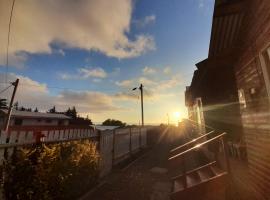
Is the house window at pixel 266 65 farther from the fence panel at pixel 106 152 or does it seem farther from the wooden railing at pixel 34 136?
the fence panel at pixel 106 152

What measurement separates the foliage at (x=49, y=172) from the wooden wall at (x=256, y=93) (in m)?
4.44

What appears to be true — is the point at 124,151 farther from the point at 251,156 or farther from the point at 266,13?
the point at 266,13

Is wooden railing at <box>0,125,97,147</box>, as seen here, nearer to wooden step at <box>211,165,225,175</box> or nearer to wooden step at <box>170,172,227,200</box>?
wooden step at <box>170,172,227,200</box>

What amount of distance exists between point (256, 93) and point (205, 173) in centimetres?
225

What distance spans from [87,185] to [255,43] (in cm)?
581

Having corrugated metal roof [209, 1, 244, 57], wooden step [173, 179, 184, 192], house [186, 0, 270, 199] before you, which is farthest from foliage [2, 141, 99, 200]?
corrugated metal roof [209, 1, 244, 57]

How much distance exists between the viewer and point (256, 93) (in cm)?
397

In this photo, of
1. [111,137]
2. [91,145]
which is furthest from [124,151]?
[91,145]

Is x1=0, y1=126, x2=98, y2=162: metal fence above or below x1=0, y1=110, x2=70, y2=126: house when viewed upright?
below

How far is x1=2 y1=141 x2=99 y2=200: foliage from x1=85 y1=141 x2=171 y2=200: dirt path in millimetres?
698

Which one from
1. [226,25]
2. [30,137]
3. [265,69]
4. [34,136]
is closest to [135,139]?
[34,136]

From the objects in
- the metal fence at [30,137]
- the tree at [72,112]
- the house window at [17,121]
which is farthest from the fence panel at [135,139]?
the tree at [72,112]

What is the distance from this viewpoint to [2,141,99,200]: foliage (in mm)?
3793

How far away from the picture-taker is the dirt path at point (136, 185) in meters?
5.53
